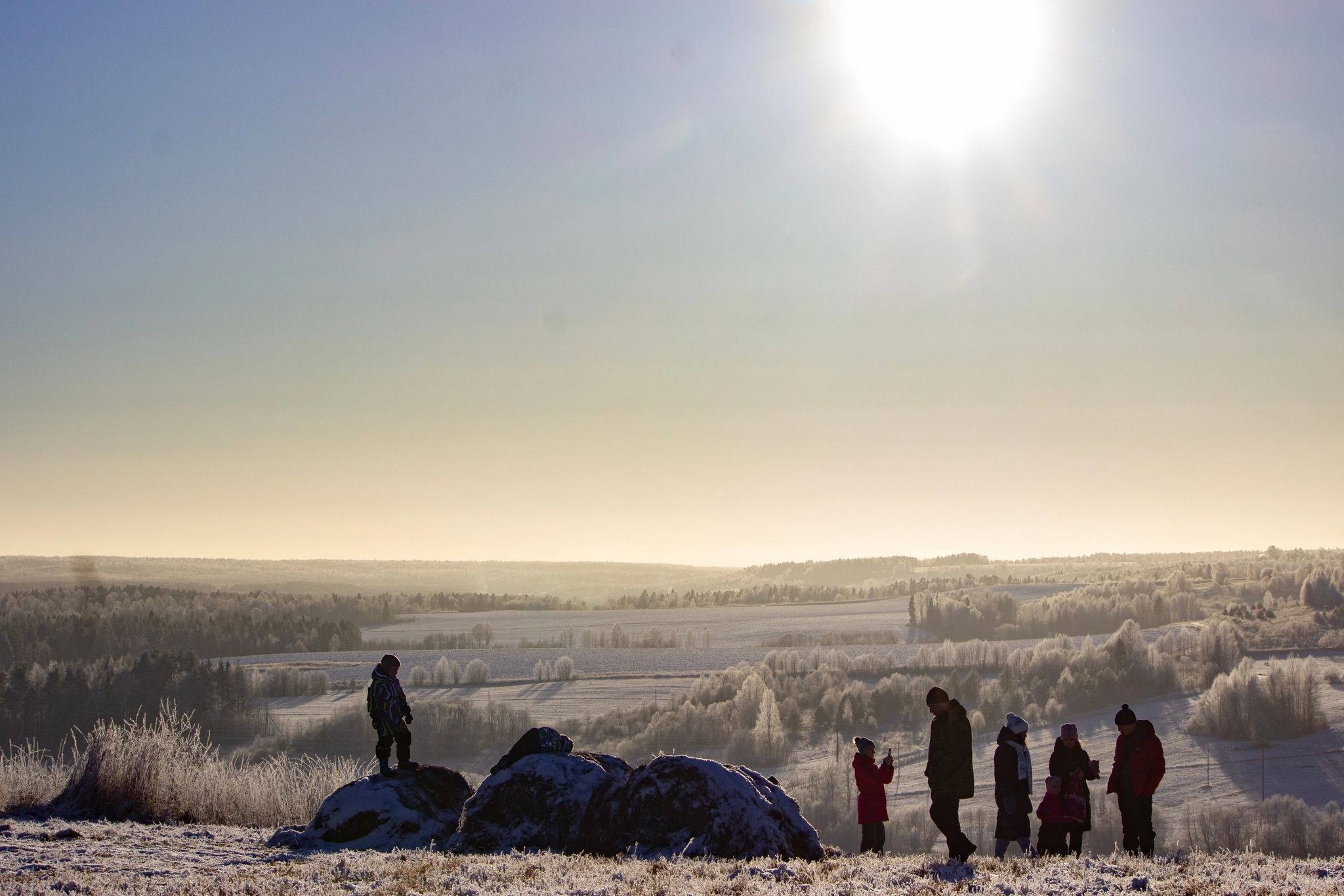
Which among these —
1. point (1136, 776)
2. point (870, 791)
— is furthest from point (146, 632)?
point (1136, 776)

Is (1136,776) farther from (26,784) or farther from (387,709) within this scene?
(26,784)

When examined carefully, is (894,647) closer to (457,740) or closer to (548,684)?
(548,684)

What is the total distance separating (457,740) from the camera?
292 feet

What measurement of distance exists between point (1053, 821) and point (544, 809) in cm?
787

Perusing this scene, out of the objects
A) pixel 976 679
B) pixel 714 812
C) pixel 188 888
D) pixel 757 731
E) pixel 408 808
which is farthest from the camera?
pixel 976 679

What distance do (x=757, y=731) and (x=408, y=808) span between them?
73.5 m

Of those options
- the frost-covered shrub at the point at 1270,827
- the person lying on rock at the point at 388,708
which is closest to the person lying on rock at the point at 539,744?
the person lying on rock at the point at 388,708

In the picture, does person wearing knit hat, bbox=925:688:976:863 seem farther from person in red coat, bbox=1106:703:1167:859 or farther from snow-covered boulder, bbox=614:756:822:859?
snow-covered boulder, bbox=614:756:822:859

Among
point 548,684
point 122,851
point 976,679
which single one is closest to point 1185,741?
point 976,679

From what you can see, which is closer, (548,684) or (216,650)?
(548,684)

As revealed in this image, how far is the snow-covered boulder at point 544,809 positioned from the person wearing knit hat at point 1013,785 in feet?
18.6

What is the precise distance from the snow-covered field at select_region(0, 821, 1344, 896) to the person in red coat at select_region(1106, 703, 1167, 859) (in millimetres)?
1059

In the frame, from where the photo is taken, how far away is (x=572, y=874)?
11539mm

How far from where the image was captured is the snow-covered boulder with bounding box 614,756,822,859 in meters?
14.2
